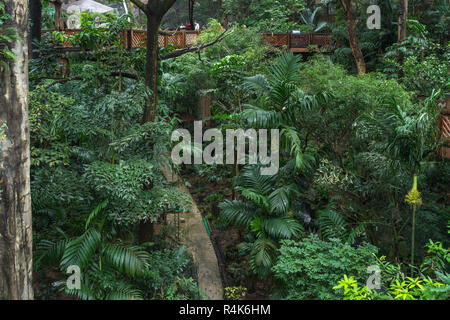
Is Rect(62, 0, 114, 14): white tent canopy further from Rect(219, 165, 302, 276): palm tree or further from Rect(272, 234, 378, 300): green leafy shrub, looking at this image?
Rect(272, 234, 378, 300): green leafy shrub

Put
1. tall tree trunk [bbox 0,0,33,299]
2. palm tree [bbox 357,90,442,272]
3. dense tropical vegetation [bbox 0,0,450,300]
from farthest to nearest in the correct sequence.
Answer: palm tree [bbox 357,90,442,272] → dense tropical vegetation [bbox 0,0,450,300] → tall tree trunk [bbox 0,0,33,299]

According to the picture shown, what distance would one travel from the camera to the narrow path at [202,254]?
25.5 feet

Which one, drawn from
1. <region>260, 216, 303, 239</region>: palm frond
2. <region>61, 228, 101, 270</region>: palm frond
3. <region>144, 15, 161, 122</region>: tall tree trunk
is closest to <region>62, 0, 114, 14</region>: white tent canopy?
<region>144, 15, 161, 122</region>: tall tree trunk

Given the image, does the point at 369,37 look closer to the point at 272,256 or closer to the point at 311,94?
the point at 311,94

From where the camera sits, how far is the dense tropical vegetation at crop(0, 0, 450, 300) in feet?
15.6

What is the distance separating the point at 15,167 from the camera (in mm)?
4496

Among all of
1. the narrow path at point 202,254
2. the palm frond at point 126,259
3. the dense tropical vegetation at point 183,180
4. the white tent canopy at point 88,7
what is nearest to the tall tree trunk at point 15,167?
the dense tropical vegetation at point 183,180

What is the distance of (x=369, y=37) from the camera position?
1395 cm

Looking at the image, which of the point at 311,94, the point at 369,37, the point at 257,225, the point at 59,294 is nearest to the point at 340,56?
the point at 369,37

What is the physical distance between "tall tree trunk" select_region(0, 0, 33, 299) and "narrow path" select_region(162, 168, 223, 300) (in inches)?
110

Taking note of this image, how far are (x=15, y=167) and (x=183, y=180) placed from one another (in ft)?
11.8

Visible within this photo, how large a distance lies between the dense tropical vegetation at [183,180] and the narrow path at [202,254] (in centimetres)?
26

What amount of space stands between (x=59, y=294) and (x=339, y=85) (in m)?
6.05
